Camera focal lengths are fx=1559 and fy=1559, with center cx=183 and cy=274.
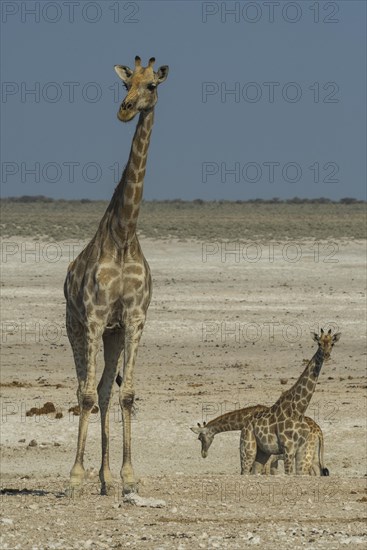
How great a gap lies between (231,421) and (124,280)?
4320 mm

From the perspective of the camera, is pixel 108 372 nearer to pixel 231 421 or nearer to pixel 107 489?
pixel 107 489

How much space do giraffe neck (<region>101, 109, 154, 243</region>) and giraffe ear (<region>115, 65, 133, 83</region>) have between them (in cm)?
29

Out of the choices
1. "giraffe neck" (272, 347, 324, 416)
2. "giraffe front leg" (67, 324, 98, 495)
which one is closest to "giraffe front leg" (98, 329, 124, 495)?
"giraffe front leg" (67, 324, 98, 495)

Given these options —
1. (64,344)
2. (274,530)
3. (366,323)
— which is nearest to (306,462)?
(274,530)

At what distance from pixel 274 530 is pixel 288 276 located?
78.5 ft

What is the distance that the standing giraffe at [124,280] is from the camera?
1170 cm

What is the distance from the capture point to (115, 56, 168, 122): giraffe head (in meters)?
11.5

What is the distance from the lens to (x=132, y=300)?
11.7 m

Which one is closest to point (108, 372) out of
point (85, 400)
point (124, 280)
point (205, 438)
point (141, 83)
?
point (85, 400)

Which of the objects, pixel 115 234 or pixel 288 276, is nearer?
pixel 115 234

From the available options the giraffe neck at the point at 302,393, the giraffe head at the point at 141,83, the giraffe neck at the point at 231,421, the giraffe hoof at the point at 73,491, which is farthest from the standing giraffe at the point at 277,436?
the giraffe head at the point at 141,83

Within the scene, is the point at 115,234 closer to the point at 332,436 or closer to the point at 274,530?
the point at 274,530

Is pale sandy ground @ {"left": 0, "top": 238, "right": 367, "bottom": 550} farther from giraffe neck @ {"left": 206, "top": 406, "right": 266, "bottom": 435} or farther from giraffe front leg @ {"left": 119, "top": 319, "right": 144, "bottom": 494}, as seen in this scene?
giraffe neck @ {"left": 206, "top": 406, "right": 266, "bottom": 435}

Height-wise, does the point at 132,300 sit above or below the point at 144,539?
above
